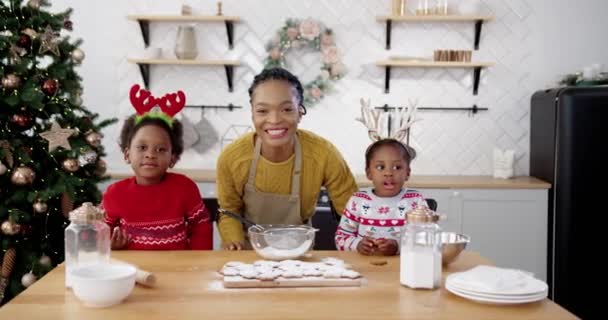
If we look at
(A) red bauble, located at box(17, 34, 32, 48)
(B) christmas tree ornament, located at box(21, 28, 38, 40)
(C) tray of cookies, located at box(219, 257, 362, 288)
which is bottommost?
(C) tray of cookies, located at box(219, 257, 362, 288)

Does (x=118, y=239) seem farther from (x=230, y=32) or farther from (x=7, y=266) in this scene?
(x=230, y=32)

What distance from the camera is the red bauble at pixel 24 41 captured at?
2896mm

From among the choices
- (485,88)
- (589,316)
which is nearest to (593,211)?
(589,316)

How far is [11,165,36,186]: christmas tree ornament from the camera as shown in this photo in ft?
9.39

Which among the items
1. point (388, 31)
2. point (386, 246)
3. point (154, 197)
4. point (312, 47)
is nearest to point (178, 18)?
point (312, 47)

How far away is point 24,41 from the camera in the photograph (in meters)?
2.90

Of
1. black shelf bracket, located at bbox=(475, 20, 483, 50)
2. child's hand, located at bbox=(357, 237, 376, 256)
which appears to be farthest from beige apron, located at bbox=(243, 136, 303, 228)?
black shelf bracket, located at bbox=(475, 20, 483, 50)

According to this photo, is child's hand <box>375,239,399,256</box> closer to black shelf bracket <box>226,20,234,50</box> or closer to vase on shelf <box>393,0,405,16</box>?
vase on shelf <box>393,0,405,16</box>

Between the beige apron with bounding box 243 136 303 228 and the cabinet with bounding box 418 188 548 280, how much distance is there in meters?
1.62

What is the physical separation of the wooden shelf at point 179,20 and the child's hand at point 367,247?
2629mm

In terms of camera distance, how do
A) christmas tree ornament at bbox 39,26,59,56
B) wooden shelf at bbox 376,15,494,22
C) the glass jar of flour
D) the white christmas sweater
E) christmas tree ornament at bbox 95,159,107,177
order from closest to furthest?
the glass jar of flour, the white christmas sweater, christmas tree ornament at bbox 39,26,59,56, christmas tree ornament at bbox 95,159,107,177, wooden shelf at bbox 376,15,494,22

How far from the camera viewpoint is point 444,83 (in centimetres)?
437

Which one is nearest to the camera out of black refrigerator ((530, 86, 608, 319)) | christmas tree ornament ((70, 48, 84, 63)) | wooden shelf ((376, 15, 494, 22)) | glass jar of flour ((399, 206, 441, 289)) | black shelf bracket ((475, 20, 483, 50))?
glass jar of flour ((399, 206, 441, 289))

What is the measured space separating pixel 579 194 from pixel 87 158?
2711 millimetres
